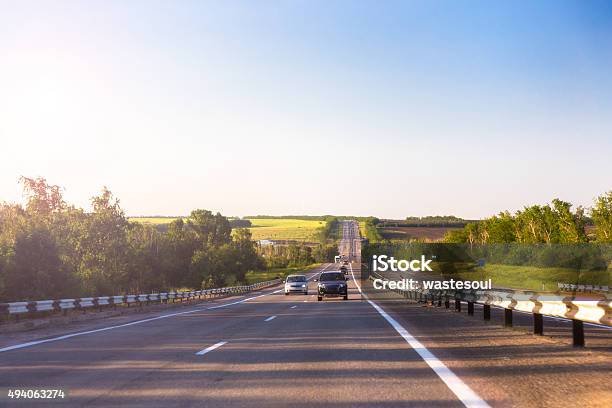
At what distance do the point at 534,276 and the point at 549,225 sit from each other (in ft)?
137

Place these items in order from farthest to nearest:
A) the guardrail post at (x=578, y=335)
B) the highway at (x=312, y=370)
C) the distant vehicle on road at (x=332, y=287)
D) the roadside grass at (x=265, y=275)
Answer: the roadside grass at (x=265, y=275)
the distant vehicle on road at (x=332, y=287)
the guardrail post at (x=578, y=335)
the highway at (x=312, y=370)

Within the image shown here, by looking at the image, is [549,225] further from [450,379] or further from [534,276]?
[450,379]

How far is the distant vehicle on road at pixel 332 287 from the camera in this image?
3650cm

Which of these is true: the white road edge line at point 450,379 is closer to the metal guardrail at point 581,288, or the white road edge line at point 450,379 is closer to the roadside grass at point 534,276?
the roadside grass at point 534,276

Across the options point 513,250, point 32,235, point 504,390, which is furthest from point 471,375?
point 513,250

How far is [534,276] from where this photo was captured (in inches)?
2557

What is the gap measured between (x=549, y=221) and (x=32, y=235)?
87.8 meters

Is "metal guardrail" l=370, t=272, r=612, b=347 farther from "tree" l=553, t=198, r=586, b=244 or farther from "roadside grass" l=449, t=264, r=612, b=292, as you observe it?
"tree" l=553, t=198, r=586, b=244

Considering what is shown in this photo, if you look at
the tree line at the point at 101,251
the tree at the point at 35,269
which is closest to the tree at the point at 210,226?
the tree line at the point at 101,251

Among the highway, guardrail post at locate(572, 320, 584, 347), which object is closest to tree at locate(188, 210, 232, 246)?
the highway

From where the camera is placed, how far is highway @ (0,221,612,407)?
690cm

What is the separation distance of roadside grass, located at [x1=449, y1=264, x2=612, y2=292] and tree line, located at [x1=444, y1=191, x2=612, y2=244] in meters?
10.2

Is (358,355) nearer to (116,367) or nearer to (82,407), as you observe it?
(116,367)

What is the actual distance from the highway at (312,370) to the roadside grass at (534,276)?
96.7 ft
